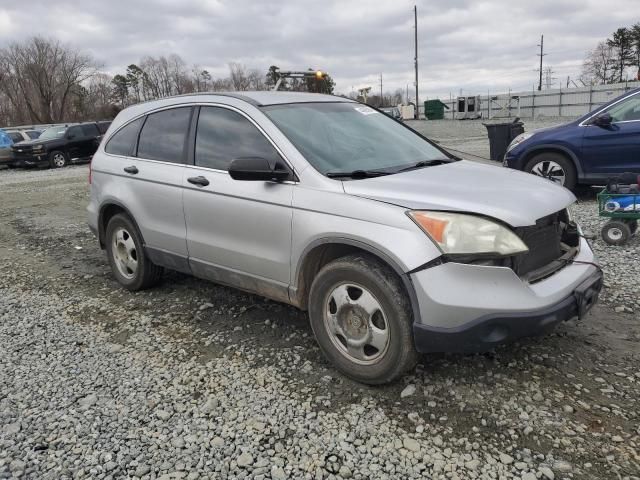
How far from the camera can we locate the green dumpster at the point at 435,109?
151ft

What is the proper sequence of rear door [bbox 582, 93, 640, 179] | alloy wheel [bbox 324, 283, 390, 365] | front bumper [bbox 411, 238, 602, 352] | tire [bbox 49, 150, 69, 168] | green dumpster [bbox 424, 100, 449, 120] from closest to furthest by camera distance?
front bumper [bbox 411, 238, 602, 352] → alloy wheel [bbox 324, 283, 390, 365] → rear door [bbox 582, 93, 640, 179] → tire [bbox 49, 150, 69, 168] → green dumpster [bbox 424, 100, 449, 120]

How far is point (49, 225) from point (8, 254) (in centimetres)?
192

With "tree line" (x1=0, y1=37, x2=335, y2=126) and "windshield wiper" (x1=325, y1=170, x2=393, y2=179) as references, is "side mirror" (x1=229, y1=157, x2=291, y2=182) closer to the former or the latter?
"windshield wiper" (x1=325, y1=170, x2=393, y2=179)

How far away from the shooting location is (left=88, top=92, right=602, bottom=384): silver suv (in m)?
2.80

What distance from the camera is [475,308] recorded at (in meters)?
2.75

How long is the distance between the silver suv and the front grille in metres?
0.01

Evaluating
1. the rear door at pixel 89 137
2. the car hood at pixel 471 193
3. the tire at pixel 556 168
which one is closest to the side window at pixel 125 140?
the car hood at pixel 471 193

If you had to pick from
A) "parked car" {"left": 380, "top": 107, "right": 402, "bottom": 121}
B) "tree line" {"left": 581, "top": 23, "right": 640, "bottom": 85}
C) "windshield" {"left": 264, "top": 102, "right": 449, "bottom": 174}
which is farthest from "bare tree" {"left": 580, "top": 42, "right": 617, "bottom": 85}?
"windshield" {"left": 264, "top": 102, "right": 449, "bottom": 174}

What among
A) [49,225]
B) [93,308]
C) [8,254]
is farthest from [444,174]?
[49,225]

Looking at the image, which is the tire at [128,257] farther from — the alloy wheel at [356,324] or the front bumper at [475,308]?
the front bumper at [475,308]

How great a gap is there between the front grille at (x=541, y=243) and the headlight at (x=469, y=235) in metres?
0.09

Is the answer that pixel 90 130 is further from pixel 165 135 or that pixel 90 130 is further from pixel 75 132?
pixel 165 135

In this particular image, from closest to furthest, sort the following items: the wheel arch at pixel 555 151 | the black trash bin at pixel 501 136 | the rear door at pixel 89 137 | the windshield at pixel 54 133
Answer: the wheel arch at pixel 555 151 → the black trash bin at pixel 501 136 → the windshield at pixel 54 133 → the rear door at pixel 89 137

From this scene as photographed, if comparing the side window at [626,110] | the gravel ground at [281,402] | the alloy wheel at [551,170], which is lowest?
the gravel ground at [281,402]
